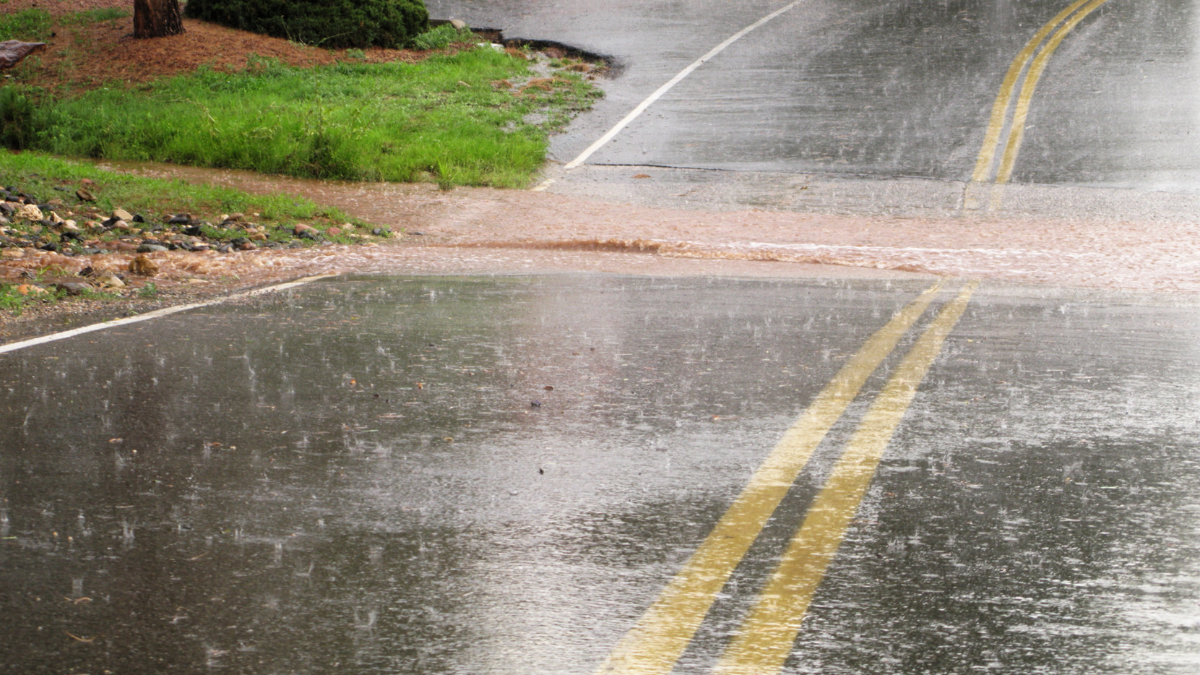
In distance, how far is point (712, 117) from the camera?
1808 cm

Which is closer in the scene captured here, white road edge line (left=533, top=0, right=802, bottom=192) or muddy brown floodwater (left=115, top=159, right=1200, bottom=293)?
muddy brown floodwater (left=115, top=159, right=1200, bottom=293)

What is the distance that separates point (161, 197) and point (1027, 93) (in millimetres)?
12037

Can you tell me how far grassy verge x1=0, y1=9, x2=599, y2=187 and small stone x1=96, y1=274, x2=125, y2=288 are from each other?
214 inches

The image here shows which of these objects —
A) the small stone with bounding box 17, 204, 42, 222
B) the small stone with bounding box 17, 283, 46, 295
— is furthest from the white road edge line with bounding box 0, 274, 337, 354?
the small stone with bounding box 17, 204, 42, 222

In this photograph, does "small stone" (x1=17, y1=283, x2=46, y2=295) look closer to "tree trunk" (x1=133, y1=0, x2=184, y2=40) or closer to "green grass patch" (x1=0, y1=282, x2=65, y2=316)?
"green grass patch" (x1=0, y1=282, x2=65, y2=316)

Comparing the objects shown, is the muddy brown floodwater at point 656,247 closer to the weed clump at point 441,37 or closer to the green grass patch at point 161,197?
the green grass patch at point 161,197

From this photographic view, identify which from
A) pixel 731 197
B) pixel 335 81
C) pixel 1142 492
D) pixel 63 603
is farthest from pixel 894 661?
pixel 335 81

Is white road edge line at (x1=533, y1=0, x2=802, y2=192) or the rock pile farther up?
white road edge line at (x1=533, y1=0, x2=802, y2=192)

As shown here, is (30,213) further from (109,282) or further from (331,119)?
(331,119)

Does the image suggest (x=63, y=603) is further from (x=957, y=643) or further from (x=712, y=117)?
(x=712, y=117)

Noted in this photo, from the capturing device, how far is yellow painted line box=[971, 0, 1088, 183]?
15.3 metres

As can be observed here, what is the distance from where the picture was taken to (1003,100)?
18.1m

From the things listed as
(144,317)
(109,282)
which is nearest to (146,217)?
(109,282)

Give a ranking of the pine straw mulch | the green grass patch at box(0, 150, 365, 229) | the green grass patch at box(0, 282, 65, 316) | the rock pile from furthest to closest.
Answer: the pine straw mulch
the green grass patch at box(0, 150, 365, 229)
the rock pile
the green grass patch at box(0, 282, 65, 316)
